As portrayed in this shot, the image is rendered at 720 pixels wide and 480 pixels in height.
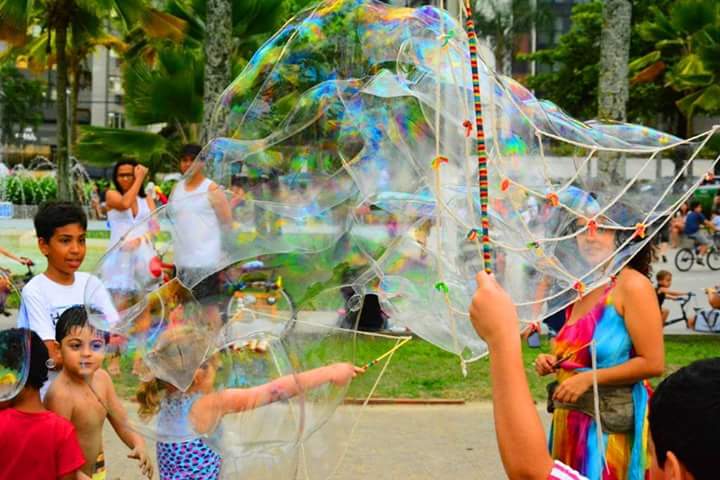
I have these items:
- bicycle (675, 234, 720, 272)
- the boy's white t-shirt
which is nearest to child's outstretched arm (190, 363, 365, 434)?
the boy's white t-shirt

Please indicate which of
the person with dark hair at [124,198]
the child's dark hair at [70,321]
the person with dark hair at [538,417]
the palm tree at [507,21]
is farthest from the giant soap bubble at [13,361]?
the palm tree at [507,21]

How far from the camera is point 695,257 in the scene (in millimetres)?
20516

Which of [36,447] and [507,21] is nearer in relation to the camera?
[36,447]

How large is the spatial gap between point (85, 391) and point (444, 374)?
17.1ft

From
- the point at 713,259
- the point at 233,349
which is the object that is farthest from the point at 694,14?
the point at 233,349

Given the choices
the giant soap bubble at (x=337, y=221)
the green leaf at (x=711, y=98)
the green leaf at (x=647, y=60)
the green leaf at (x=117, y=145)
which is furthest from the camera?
the green leaf at (x=647, y=60)

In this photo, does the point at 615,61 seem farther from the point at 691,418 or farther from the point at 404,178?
the point at 691,418

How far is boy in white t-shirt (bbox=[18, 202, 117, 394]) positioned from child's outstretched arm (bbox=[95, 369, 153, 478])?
273 millimetres

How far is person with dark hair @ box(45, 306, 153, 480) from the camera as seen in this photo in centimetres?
331

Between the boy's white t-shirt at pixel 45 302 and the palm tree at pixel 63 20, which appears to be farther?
the palm tree at pixel 63 20

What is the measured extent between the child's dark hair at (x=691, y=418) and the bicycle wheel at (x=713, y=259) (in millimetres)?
20430

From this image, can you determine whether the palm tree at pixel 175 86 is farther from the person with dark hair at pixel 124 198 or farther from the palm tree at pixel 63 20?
the person with dark hair at pixel 124 198

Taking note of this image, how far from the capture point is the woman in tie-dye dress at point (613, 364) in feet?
10.7

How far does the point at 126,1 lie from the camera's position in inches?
643
